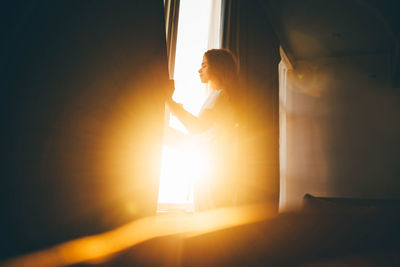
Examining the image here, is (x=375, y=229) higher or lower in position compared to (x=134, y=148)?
lower

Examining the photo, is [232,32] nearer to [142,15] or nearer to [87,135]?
[142,15]

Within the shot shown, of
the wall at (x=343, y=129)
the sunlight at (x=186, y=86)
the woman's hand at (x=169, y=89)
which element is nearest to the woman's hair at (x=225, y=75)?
the woman's hand at (x=169, y=89)

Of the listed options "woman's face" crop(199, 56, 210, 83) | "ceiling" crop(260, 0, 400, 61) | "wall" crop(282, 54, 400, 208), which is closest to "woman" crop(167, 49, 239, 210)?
"woman's face" crop(199, 56, 210, 83)

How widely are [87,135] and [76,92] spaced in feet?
0.32

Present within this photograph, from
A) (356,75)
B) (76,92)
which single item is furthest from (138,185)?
(356,75)

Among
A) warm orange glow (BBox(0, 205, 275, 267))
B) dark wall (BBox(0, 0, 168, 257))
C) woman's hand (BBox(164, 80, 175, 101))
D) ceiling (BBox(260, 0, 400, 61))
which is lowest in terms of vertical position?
warm orange glow (BBox(0, 205, 275, 267))

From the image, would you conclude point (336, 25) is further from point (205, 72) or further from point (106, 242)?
point (106, 242)

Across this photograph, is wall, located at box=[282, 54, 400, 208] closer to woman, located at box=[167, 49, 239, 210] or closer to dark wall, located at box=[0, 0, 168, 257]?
woman, located at box=[167, 49, 239, 210]

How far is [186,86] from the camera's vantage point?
6.39 feet

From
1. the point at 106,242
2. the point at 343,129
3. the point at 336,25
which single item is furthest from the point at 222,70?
the point at 343,129

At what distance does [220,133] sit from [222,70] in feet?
0.94

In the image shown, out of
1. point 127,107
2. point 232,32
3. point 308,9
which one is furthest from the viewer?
point 308,9

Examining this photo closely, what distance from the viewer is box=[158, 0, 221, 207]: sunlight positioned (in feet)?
5.93

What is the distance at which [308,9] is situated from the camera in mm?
3164
